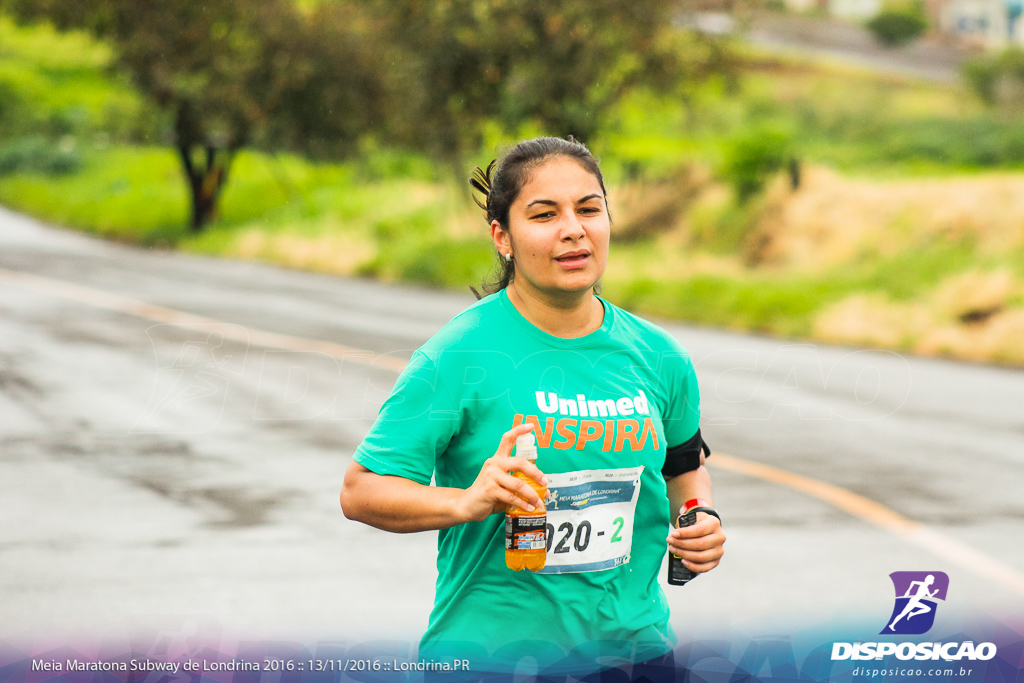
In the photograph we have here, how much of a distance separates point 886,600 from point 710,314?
12.5m

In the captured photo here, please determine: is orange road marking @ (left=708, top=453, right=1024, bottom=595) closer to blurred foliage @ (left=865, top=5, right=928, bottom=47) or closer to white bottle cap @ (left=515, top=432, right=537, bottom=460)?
white bottle cap @ (left=515, top=432, right=537, bottom=460)

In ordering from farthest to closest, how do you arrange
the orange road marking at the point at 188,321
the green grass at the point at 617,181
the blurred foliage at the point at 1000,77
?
the blurred foliage at the point at 1000,77 → the green grass at the point at 617,181 → the orange road marking at the point at 188,321

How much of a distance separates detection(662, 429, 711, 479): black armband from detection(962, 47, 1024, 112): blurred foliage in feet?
125

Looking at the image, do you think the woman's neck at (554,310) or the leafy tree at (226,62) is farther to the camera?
the leafy tree at (226,62)

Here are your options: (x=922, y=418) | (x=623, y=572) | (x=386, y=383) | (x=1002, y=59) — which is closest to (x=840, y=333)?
(x=922, y=418)

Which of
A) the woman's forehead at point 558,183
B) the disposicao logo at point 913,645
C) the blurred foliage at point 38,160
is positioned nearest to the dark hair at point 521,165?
the woman's forehead at point 558,183

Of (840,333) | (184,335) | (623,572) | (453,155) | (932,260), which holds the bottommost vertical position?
(623,572)

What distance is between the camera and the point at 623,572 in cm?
301

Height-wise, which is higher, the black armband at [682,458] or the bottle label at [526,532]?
the black armband at [682,458]

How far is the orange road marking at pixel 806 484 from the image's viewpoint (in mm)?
7066

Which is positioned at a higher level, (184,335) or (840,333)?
(840,333)

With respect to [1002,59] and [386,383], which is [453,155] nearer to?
[386,383]

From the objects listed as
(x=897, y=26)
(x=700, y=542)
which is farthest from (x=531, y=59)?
(x=897, y=26)

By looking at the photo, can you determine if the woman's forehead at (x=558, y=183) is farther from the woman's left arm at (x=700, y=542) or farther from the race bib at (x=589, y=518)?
the woman's left arm at (x=700, y=542)
